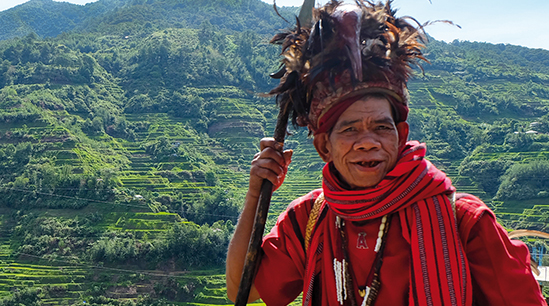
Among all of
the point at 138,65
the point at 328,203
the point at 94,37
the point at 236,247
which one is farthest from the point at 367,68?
the point at 94,37

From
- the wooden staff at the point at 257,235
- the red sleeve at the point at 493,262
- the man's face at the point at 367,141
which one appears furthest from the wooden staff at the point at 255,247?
the red sleeve at the point at 493,262

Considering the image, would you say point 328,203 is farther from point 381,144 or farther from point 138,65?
point 138,65

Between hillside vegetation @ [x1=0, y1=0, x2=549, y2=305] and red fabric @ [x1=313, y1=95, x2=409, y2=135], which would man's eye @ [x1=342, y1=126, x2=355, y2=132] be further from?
hillside vegetation @ [x1=0, y1=0, x2=549, y2=305]

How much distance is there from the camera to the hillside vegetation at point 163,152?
33.4m

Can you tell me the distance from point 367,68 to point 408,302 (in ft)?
2.11

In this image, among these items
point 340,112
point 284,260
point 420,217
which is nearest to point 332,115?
point 340,112

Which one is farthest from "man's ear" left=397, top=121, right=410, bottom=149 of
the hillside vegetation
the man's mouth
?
the hillside vegetation

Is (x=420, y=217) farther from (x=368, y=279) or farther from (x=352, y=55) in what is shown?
(x=352, y=55)

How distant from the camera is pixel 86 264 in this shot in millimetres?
33719

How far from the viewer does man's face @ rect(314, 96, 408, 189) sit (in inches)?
60.1

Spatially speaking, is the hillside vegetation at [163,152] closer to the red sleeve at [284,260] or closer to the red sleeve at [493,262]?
the red sleeve at [284,260]

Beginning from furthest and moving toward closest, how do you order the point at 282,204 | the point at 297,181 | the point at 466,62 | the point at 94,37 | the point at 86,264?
the point at 94,37, the point at 466,62, the point at 297,181, the point at 282,204, the point at 86,264

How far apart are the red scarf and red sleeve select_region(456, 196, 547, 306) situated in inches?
1.5

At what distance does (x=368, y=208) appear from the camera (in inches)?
58.7
